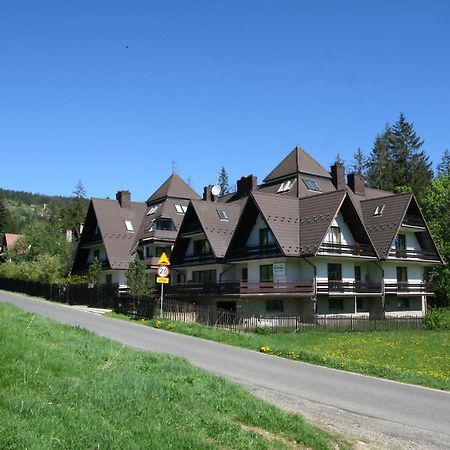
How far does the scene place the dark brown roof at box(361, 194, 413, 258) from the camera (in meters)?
41.1

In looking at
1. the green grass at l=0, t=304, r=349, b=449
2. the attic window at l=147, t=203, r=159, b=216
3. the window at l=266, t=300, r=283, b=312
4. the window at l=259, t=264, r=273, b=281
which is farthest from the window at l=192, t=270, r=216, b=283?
the green grass at l=0, t=304, r=349, b=449

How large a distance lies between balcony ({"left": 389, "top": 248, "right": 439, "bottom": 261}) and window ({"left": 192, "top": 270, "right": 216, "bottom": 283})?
44.4 feet

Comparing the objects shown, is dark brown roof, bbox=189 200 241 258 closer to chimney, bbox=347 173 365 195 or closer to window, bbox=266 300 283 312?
window, bbox=266 300 283 312

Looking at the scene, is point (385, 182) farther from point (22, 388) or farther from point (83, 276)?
point (22, 388)

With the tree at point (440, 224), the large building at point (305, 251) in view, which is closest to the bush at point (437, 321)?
the large building at point (305, 251)

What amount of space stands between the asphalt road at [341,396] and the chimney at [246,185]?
29025 millimetres

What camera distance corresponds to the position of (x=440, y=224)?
5203 centimetres

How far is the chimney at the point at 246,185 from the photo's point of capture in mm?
49469

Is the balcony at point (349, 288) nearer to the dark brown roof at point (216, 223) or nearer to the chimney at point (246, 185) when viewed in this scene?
the dark brown roof at point (216, 223)

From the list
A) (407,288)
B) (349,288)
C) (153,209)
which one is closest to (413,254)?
(407,288)

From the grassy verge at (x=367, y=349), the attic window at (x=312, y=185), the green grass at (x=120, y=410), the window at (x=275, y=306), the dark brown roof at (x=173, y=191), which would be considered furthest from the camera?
the dark brown roof at (x=173, y=191)

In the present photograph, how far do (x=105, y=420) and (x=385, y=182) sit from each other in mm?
74684

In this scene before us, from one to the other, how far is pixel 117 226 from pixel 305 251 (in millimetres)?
23498

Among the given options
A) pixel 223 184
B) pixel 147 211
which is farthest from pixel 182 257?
pixel 223 184
